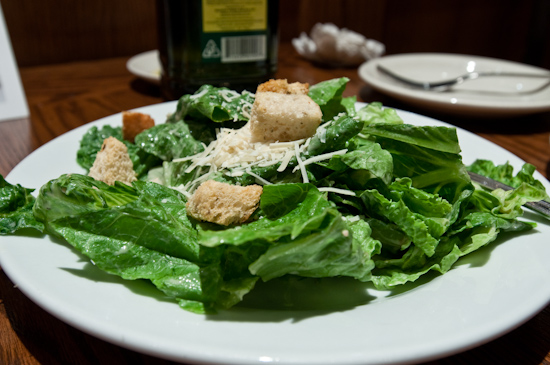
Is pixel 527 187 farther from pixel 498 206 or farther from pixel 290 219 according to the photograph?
pixel 290 219

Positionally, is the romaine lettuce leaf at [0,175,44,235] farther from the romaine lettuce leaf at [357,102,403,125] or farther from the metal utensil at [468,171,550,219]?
the metal utensil at [468,171,550,219]

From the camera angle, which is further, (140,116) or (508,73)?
(508,73)

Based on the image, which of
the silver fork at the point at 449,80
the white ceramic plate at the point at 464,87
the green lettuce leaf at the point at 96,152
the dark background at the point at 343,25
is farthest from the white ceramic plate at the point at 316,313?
the dark background at the point at 343,25

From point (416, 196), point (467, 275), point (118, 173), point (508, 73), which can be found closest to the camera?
point (467, 275)

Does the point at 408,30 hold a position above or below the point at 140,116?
below

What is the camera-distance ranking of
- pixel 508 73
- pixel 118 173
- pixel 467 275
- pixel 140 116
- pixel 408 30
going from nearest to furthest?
pixel 467 275 → pixel 118 173 → pixel 140 116 → pixel 508 73 → pixel 408 30

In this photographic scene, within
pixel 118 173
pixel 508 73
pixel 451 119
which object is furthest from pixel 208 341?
pixel 508 73

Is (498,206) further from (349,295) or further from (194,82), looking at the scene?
(194,82)

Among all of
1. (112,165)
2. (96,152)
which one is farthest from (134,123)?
(112,165)

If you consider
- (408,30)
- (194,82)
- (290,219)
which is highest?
(290,219)
